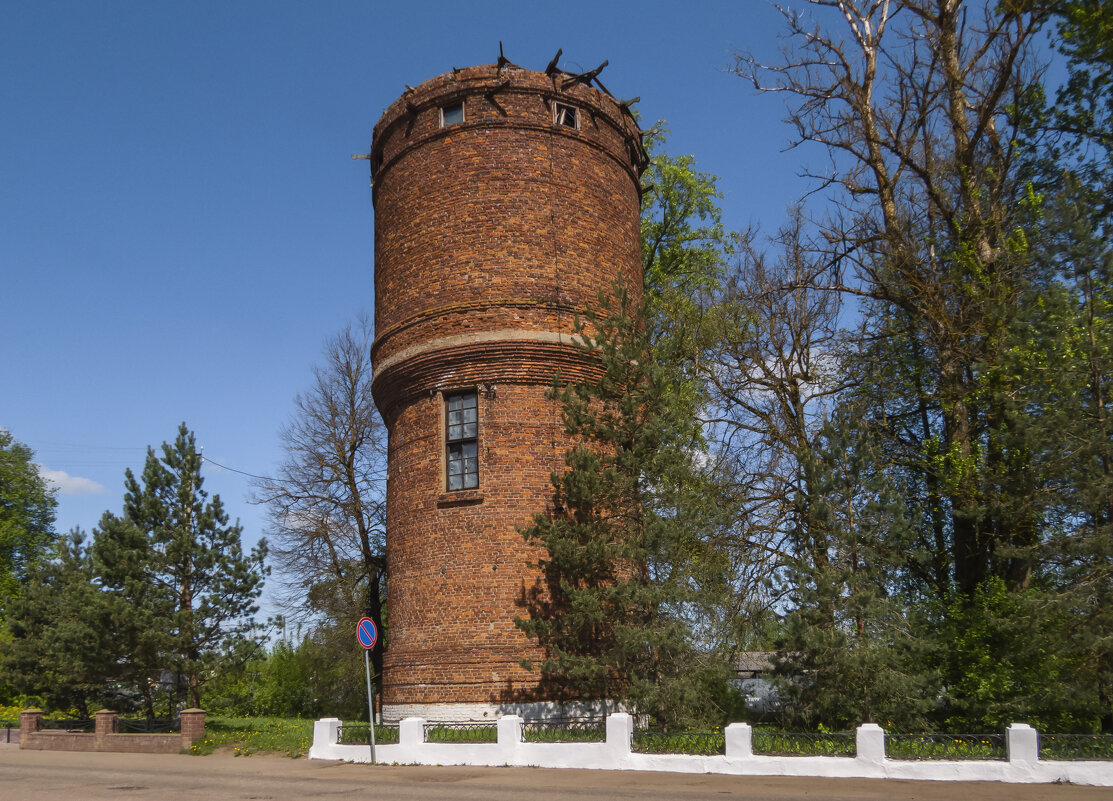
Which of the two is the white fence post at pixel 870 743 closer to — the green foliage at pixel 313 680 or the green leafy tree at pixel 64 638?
the green leafy tree at pixel 64 638

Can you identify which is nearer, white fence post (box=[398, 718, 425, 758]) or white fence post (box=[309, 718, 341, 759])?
white fence post (box=[398, 718, 425, 758])

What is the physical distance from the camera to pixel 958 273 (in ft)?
52.9

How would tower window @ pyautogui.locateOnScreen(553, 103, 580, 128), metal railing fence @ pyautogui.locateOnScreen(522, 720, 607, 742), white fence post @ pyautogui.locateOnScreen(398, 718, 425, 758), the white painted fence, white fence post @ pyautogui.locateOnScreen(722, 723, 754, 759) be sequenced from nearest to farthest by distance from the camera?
the white painted fence
white fence post @ pyautogui.locateOnScreen(722, 723, 754, 759)
metal railing fence @ pyautogui.locateOnScreen(522, 720, 607, 742)
white fence post @ pyautogui.locateOnScreen(398, 718, 425, 758)
tower window @ pyautogui.locateOnScreen(553, 103, 580, 128)

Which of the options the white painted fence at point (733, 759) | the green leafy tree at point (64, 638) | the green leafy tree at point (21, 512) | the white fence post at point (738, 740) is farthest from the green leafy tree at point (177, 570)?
the green leafy tree at point (21, 512)

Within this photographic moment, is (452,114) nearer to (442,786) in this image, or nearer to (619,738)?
(619,738)

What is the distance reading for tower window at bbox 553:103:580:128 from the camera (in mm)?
16734

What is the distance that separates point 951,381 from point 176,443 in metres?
16.5

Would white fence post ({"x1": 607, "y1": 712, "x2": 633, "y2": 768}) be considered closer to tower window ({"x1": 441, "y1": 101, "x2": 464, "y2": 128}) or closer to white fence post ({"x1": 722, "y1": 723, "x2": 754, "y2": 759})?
white fence post ({"x1": 722, "y1": 723, "x2": 754, "y2": 759})

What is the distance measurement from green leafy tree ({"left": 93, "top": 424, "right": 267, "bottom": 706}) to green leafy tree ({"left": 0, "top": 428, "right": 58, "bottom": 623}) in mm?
21756

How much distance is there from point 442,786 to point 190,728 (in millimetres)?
8042

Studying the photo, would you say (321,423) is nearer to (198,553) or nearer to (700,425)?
(198,553)

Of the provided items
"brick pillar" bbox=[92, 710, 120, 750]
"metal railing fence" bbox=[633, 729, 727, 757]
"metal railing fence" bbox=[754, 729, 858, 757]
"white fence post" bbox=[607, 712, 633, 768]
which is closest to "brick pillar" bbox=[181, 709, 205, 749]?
"brick pillar" bbox=[92, 710, 120, 750]

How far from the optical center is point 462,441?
15.7 metres

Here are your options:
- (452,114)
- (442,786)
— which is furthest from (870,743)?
(452,114)
